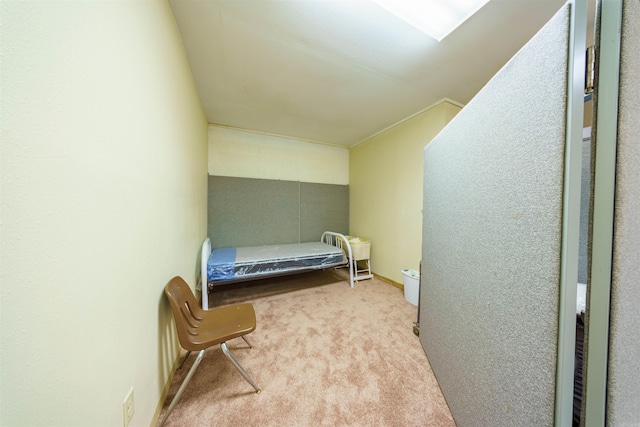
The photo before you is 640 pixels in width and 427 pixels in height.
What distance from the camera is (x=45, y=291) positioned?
0.46 meters

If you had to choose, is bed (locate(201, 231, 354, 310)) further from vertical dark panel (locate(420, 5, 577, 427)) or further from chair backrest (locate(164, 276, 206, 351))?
vertical dark panel (locate(420, 5, 577, 427))

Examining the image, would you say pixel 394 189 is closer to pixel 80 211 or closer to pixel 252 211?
pixel 252 211

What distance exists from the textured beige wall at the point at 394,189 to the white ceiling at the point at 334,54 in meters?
0.29

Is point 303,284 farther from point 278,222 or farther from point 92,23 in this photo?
point 92,23

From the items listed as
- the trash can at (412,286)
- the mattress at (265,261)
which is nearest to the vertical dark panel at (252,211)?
the mattress at (265,261)

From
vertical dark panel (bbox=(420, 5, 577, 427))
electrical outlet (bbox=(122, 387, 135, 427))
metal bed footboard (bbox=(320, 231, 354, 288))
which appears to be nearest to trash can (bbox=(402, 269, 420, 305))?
metal bed footboard (bbox=(320, 231, 354, 288))

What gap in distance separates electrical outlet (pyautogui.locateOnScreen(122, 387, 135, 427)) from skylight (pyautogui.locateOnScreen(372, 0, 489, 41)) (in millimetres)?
2397

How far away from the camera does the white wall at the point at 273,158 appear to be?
2.93 meters

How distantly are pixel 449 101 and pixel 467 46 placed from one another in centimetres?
81

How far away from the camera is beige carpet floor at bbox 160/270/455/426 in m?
1.06

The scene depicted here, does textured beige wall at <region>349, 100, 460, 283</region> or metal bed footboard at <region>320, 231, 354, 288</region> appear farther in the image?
metal bed footboard at <region>320, 231, 354, 288</region>


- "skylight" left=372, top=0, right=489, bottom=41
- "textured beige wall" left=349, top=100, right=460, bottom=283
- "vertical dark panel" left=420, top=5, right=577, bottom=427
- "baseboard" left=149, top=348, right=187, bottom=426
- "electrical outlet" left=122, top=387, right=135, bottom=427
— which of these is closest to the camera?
"vertical dark panel" left=420, top=5, right=577, bottom=427

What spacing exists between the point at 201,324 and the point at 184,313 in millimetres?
144

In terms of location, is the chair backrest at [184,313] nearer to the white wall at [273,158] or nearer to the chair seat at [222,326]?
the chair seat at [222,326]
